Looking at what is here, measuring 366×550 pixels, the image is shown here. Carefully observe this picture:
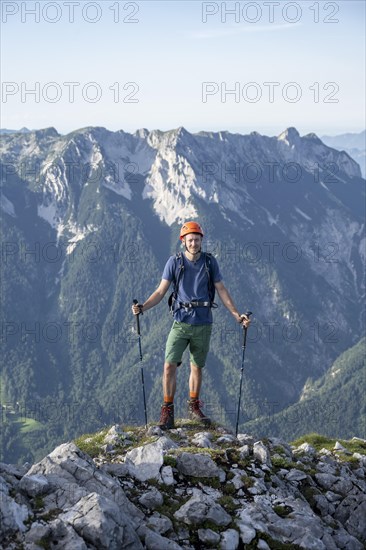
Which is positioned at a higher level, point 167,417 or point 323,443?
point 167,417

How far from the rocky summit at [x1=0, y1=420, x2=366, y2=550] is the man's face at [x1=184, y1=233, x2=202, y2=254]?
651cm

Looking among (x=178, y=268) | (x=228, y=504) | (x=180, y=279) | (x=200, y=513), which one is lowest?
(x=228, y=504)

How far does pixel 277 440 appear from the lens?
1938cm

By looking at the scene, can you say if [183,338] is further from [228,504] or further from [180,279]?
[228,504]

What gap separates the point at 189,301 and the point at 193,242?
2158 millimetres

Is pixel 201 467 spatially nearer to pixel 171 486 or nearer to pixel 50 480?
pixel 171 486

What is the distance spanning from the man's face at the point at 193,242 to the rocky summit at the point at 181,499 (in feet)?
21.4

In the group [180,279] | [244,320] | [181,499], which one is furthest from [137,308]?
[181,499]

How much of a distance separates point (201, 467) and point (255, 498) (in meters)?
1.68

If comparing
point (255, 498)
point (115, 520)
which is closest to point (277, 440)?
point (255, 498)

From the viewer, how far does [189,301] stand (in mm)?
19484

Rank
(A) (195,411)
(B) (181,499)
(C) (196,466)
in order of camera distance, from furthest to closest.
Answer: (A) (195,411) < (C) (196,466) < (B) (181,499)

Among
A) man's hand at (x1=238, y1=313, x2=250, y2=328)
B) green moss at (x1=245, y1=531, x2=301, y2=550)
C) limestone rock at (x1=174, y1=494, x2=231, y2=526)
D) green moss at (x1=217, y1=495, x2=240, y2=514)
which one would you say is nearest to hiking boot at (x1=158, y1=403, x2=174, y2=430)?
man's hand at (x1=238, y1=313, x2=250, y2=328)

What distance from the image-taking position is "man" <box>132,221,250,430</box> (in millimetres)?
19359
